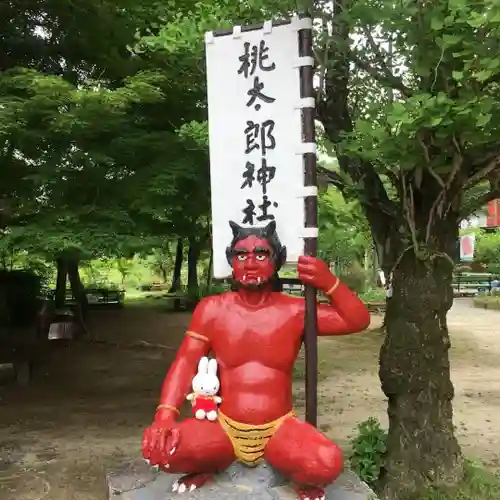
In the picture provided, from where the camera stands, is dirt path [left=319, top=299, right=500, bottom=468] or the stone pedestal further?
dirt path [left=319, top=299, right=500, bottom=468]

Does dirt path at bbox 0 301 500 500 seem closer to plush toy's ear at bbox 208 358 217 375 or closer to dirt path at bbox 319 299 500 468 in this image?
dirt path at bbox 319 299 500 468

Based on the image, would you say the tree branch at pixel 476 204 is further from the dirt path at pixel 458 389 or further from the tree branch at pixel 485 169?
the dirt path at pixel 458 389

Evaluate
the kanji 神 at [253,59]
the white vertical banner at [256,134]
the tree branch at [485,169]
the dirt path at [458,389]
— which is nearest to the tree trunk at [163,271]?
the dirt path at [458,389]

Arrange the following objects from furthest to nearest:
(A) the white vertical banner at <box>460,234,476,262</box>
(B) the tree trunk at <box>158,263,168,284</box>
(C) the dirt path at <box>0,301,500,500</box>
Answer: (B) the tree trunk at <box>158,263,168,284</box> < (A) the white vertical banner at <box>460,234,476,262</box> < (C) the dirt path at <box>0,301,500,500</box>

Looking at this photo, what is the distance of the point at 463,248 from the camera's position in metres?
24.0

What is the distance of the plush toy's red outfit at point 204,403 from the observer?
407 cm

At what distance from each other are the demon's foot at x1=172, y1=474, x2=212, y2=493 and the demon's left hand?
144 cm

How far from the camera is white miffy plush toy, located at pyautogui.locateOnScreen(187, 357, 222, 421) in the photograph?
4.07 metres

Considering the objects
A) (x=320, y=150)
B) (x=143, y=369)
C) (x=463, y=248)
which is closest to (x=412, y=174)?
(x=320, y=150)

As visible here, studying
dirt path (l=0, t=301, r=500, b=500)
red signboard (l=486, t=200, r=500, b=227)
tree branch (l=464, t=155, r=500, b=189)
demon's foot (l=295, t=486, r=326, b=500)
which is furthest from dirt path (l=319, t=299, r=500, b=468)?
red signboard (l=486, t=200, r=500, b=227)

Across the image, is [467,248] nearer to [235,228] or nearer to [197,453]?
[235,228]

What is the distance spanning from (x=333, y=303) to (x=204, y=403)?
3.49 ft

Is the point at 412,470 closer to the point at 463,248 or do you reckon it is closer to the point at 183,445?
the point at 183,445

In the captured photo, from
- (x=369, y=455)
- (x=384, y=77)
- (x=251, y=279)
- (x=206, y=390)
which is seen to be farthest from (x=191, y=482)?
(x=384, y=77)
